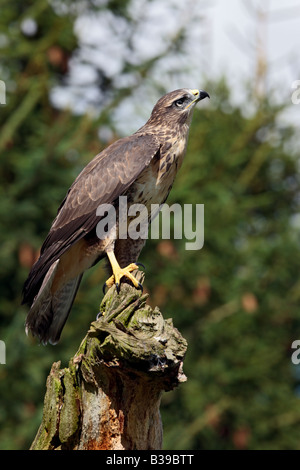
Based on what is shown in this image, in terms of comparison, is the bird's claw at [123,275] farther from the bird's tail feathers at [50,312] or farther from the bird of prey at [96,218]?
the bird's tail feathers at [50,312]

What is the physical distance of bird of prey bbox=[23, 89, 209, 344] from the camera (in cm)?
536

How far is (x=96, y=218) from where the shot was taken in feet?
17.9

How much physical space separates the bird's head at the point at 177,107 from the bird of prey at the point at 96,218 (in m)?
0.01

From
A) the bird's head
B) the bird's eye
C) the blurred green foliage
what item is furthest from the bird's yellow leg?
the blurred green foliage

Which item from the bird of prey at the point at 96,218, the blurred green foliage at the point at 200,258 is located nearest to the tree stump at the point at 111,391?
the bird of prey at the point at 96,218

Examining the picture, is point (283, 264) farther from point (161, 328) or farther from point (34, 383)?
point (161, 328)

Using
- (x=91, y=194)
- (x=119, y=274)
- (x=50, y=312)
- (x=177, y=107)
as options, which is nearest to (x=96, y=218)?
(x=91, y=194)

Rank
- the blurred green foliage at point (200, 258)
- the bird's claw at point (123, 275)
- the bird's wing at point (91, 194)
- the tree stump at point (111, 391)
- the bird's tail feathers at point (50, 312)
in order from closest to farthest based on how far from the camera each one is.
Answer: the tree stump at point (111, 391)
the bird's claw at point (123, 275)
the bird's wing at point (91, 194)
the bird's tail feathers at point (50, 312)
the blurred green foliage at point (200, 258)

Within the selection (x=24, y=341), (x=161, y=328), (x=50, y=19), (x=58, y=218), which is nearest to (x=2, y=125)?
(x=50, y=19)

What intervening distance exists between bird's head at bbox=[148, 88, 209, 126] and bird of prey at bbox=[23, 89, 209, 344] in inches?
0.5

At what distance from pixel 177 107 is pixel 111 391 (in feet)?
8.59

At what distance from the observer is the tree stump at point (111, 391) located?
161 inches

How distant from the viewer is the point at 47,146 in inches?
389
